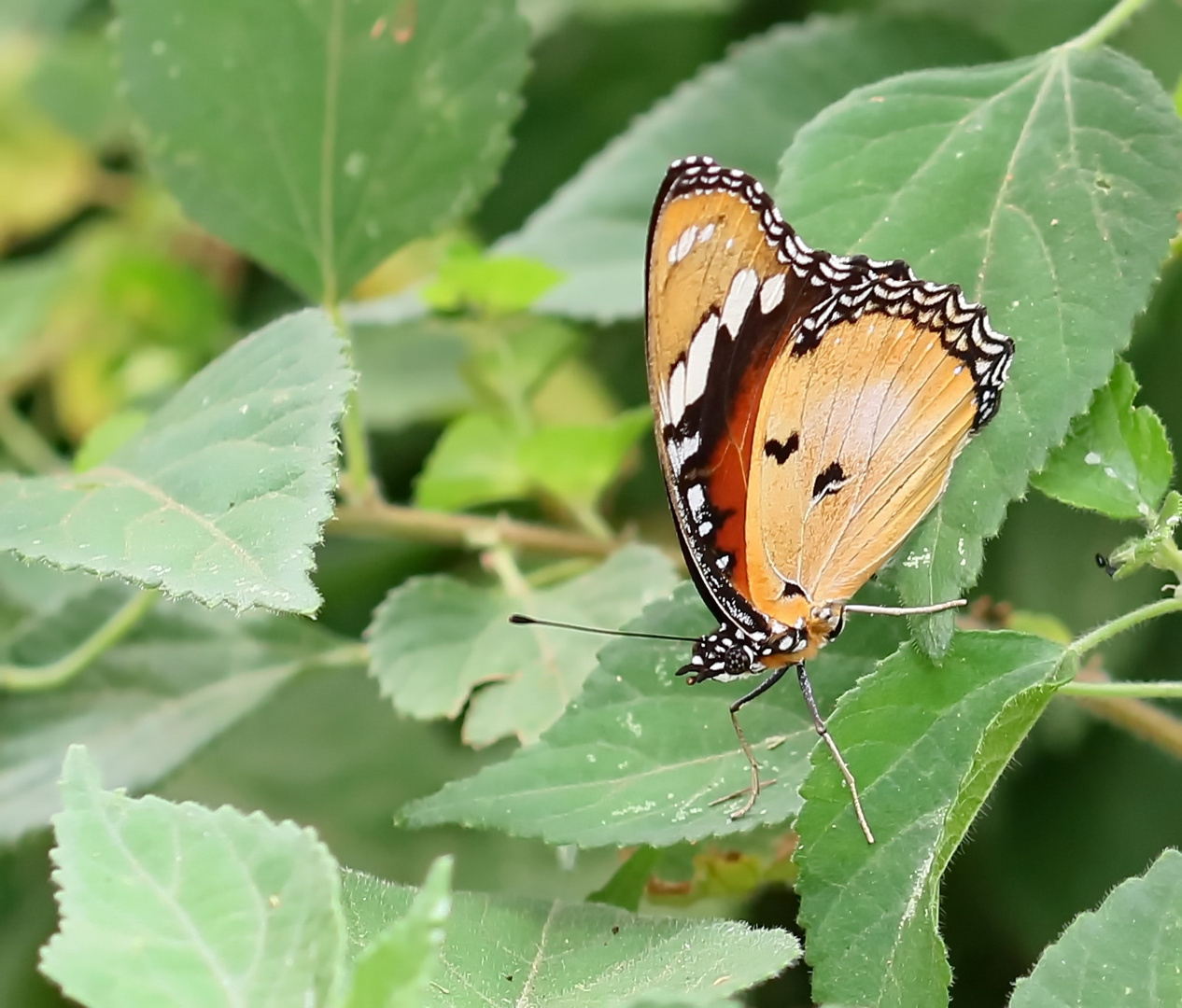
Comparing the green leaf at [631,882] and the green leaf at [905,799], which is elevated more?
the green leaf at [905,799]

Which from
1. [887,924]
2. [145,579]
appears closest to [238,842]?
[145,579]

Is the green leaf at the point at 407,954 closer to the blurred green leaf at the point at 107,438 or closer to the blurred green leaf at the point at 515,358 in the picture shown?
the blurred green leaf at the point at 107,438

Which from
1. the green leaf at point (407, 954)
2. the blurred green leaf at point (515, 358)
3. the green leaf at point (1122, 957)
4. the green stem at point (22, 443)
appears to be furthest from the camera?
the green stem at point (22, 443)

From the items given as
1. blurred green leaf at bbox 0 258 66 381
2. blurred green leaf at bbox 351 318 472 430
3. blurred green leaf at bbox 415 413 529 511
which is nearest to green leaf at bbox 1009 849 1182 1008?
blurred green leaf at bbox 415 413 529 511

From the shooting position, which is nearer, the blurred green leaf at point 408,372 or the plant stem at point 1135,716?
the plant stem at point 1135,716

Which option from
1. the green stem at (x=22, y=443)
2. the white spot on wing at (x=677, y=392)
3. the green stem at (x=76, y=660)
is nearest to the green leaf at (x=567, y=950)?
the white spot on wing at (x=677, y=392)
